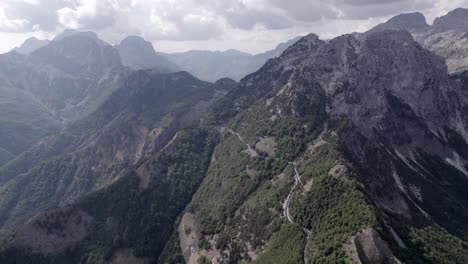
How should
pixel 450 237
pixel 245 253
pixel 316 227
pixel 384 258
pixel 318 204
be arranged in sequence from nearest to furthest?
1. pixel 384 258
2. pixel 316 227
3. pixel 318 204
4. pixel 245 253
5. pixel 450 237

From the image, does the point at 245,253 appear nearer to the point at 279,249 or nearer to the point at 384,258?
the point at 279,249

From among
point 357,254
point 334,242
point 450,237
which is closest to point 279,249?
point 334,242

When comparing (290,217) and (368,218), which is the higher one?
(368,218)

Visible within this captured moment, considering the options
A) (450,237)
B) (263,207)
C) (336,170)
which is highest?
(336,170)

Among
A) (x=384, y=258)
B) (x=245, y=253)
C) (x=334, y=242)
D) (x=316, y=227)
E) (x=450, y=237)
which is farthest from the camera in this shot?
(x=450, y=237)

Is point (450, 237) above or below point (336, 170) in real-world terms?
below

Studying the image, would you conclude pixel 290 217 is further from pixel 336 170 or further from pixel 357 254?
pixel 357 254

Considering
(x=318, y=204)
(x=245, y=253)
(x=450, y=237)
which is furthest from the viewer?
(x=450, y=237)

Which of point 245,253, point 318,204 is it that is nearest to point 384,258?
point 318,204

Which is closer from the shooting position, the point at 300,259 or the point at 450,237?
the point at 300,259
